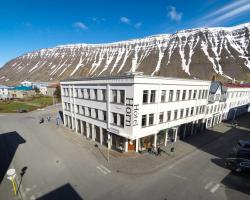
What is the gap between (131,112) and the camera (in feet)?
60.5

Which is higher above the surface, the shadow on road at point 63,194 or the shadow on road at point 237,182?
the shadow on road at point 63,194

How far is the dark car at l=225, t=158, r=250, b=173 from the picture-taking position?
16.6m

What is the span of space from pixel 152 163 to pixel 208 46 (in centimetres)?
17404

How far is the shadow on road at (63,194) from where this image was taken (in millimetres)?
13031

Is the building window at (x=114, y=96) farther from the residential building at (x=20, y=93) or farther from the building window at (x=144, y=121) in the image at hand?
the residential building at (x=20, y=93)

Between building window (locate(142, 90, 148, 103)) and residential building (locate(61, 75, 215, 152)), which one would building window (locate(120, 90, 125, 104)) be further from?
building window (locate(142, 90, 148, 103))

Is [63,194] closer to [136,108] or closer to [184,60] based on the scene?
[136,108]

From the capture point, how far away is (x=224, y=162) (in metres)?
19.7

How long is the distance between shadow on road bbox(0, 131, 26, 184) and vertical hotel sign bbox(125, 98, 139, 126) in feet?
48.9

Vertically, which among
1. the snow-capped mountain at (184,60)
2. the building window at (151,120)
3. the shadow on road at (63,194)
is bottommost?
the shadow on road at (63,194)

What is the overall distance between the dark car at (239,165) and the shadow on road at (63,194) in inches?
684

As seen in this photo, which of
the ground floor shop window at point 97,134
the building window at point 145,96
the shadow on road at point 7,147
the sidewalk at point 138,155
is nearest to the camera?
the sidewalk at point 138,155

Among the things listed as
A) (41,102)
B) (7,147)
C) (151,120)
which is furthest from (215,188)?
(41,102)

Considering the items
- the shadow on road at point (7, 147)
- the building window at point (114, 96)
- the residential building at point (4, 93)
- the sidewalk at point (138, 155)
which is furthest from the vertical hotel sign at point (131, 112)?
the residential building at point (4, 93)
